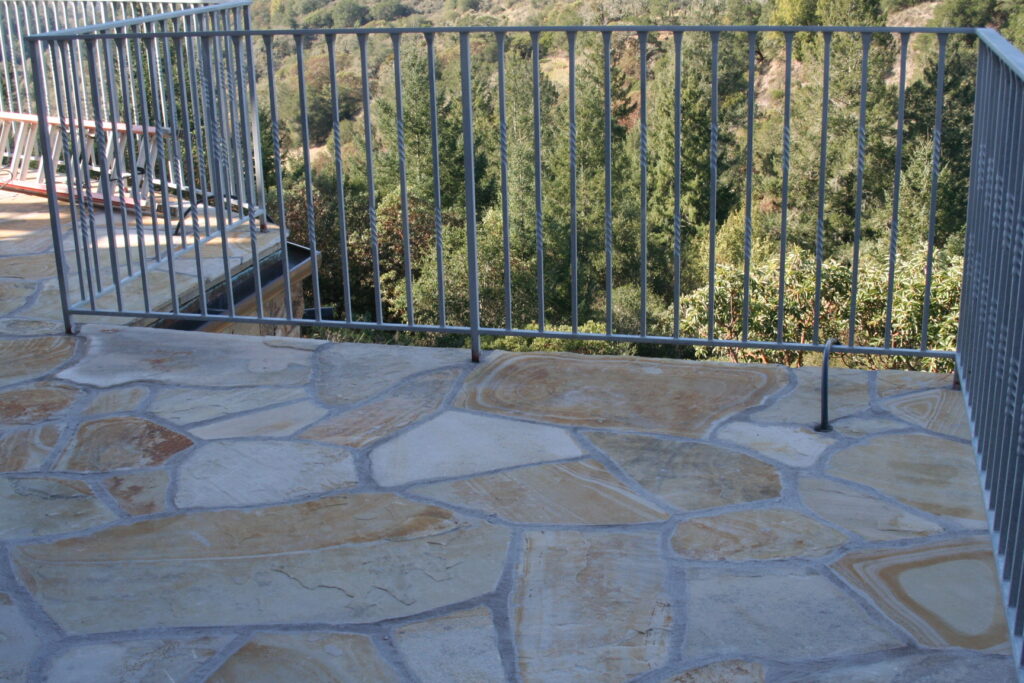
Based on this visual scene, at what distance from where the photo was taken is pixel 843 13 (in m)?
42.1

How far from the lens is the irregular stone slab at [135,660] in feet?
7.24

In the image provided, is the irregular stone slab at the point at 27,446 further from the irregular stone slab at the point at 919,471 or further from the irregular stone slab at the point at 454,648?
the irregular stone slab at the point at 919,471

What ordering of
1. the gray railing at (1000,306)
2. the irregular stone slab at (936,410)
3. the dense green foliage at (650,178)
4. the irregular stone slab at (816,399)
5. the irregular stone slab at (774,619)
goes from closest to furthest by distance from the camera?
1. the gray railing at (1000,306)
2. the irregular stone slab at (774,619)
3. the irregular stone slab at (936,410)
4. the irregular stone slab at (816,399)
5. the dense green foliage at (650,178)

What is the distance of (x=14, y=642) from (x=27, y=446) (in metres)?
1.23

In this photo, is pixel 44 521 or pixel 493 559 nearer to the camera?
pixel 493 559

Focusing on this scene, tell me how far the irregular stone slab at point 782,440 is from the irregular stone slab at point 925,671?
1.02m

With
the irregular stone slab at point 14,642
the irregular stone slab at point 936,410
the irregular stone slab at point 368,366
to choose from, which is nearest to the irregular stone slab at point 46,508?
the irregular stone slab at point 14,642

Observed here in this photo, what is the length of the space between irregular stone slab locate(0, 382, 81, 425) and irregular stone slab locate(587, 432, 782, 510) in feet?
6.22

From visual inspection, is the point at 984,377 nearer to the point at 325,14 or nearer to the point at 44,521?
the point at 44,521

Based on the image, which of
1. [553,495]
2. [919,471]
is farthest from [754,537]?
[919,471]

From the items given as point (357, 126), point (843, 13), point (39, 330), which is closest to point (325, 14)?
point (357, 126)

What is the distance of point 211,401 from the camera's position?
3.81 meters

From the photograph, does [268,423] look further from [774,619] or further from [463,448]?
[774,619]

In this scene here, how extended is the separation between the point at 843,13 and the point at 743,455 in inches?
1690
